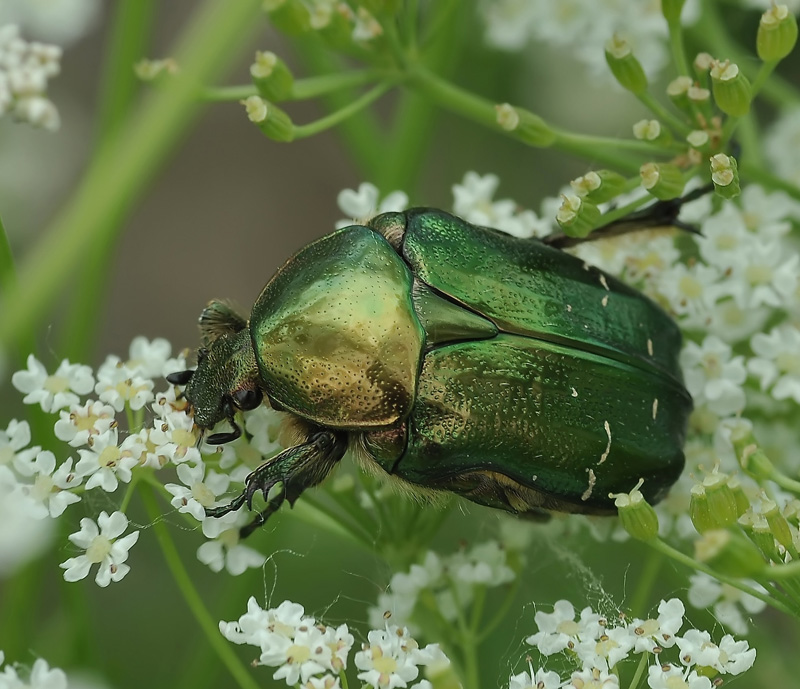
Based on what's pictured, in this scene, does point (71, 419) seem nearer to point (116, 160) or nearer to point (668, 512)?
point (116, 160)

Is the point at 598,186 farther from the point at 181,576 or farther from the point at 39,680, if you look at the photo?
the point at 39,680

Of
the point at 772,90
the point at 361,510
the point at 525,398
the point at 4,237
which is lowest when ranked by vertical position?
the point at 361,510

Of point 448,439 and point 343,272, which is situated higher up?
point 343,272

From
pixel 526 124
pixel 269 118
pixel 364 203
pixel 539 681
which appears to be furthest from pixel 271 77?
pixel 539 681

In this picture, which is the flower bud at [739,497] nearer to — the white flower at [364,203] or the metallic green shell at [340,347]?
the metallic green shell at [340,347]

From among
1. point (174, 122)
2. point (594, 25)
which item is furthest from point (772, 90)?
point (174, 122)
